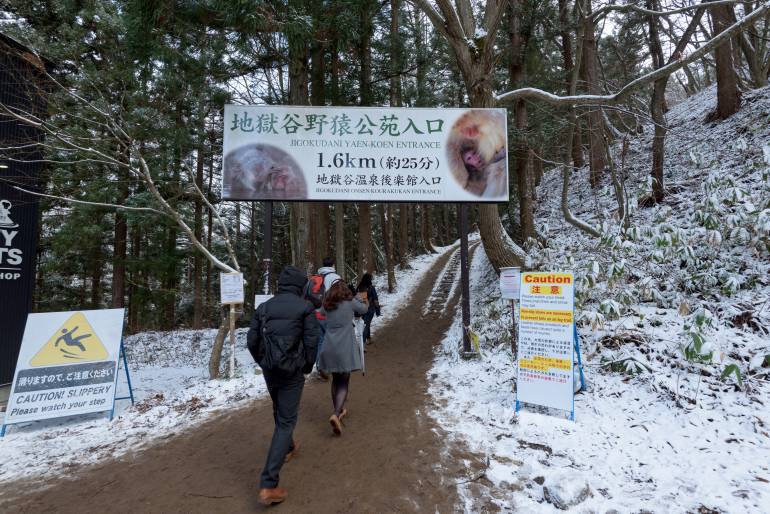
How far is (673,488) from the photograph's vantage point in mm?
2855

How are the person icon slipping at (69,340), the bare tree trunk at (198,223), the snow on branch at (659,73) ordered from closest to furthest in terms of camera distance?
Result: the snow on branch at (659,73)
the person icon slipping at (69,340)
the bare tree trunk at (198,223)

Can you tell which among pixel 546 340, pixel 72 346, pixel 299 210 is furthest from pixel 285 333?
pixel 299 210

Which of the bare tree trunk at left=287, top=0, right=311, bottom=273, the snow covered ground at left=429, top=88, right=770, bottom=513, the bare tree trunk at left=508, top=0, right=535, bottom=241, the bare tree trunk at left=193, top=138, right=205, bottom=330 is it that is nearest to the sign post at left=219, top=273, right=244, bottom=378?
the bare tree trunk at left=287, top=0, right=311, bottom=273

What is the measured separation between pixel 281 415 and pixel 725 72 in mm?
13261

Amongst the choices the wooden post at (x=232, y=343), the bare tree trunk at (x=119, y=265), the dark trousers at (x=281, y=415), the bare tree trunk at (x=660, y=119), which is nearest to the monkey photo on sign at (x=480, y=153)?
the bare tree trunk at (x=660, y=119)

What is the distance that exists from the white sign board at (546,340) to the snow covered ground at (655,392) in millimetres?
279

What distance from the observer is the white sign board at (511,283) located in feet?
19.4

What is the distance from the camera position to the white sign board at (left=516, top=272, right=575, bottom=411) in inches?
165

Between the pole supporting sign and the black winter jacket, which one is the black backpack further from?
the pole supporting sign

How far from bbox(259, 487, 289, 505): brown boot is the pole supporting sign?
12.3ft

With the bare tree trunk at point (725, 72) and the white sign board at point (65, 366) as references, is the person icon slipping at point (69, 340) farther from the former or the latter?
the bare tree trunk at point (725, 72)

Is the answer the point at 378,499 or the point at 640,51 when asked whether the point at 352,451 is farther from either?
the point at 640,51

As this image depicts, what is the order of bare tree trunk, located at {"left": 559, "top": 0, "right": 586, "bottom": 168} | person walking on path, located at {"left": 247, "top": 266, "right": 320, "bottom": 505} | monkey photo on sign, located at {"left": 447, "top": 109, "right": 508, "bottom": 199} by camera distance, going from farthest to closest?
1. bare tree trunk, located at {"left": 559, "top": 0, "right": 586, "bottom": 168}
2. monkey photo on sign, located at {"left": 447, "top": 109, "right": 508, "bottom": 199}
3. person walking on path, located at {"left": 247, "top": 266, "right": 320, "bottom": 505}

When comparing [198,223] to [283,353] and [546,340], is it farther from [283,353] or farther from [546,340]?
[546,340]
